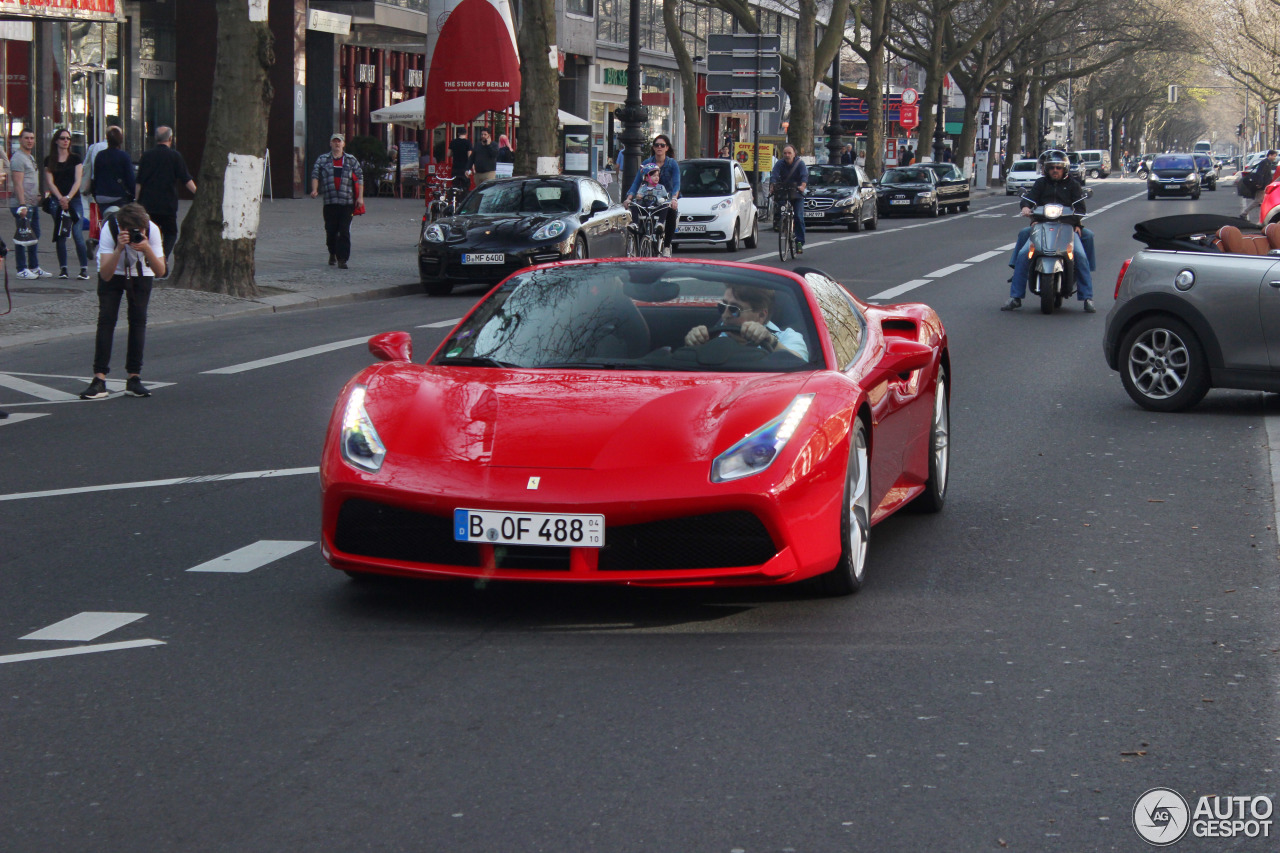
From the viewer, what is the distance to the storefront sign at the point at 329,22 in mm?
44031

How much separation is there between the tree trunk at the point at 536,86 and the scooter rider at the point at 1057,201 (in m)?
12.1

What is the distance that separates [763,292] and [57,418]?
5.90 meters

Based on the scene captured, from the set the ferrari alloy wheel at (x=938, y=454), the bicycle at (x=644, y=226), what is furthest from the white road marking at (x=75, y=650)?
the bicycle at (x=644, y=226)

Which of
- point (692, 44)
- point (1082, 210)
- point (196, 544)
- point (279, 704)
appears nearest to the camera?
point (279, 704)

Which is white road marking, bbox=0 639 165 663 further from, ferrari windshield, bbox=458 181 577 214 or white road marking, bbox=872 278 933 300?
ferrari windshield, bbox=458 181 577 214

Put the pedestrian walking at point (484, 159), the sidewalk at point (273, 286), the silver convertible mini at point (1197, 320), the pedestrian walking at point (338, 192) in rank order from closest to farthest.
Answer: the silver convertible mini at point (1197, 320), the sidewalk at point (273, 286), the pedestrian walking at point (338, 192), the pedestrian walking at point (484, 159)

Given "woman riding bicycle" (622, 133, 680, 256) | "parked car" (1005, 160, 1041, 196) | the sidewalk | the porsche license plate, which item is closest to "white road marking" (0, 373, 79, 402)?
the sidewalk

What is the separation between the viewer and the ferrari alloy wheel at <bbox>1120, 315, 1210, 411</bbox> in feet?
37.0

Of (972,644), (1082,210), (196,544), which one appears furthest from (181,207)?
(972,644)

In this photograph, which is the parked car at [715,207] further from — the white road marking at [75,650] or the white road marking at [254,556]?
the white road marking at [75,650]

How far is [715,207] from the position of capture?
A: 3050 cm

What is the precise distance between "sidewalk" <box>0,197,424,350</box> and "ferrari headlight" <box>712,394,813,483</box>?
10914 millimetres

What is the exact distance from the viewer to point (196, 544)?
7.08 meters

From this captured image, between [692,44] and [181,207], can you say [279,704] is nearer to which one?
[181,207]
